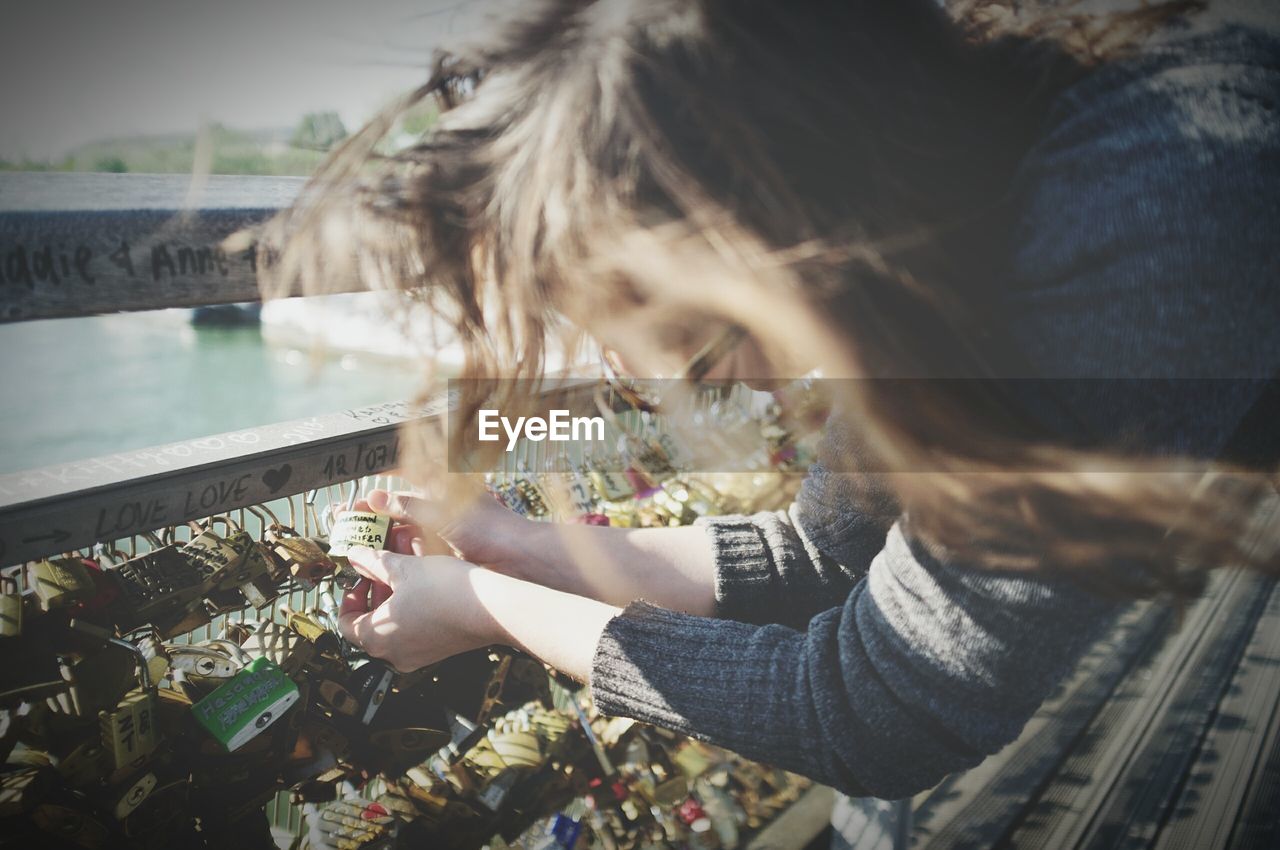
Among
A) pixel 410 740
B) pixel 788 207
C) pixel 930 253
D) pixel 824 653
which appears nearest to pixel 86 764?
pixel 410 740

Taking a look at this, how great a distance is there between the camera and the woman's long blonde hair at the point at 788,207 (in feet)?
2.77

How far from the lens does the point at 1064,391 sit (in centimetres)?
85

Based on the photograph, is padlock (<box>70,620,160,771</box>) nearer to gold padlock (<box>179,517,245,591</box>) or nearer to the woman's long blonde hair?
gold padlock (<box>179,517,245,591</box>)

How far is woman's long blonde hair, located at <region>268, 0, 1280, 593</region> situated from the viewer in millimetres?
845

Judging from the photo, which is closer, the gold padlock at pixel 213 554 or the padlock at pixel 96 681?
the padlock at pixel 96 681

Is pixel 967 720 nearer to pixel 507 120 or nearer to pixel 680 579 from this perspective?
pixel 680 579

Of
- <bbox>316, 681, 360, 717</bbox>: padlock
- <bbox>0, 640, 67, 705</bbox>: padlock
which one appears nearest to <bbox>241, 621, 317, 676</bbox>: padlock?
<bbox>316, 681, 360, 717</bbox>: padlock

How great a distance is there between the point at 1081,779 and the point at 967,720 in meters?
1.48

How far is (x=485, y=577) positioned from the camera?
4.20ft

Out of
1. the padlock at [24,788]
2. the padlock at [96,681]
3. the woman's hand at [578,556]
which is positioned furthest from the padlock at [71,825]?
the woman's hand at [578,556]

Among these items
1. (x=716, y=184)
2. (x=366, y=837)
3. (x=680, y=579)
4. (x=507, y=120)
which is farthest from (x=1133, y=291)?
(x=366, y=837)

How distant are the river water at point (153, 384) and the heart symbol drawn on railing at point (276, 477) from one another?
20 centimetres

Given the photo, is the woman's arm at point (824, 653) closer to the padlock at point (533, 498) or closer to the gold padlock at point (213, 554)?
the gold padlock at point (213, 554)
